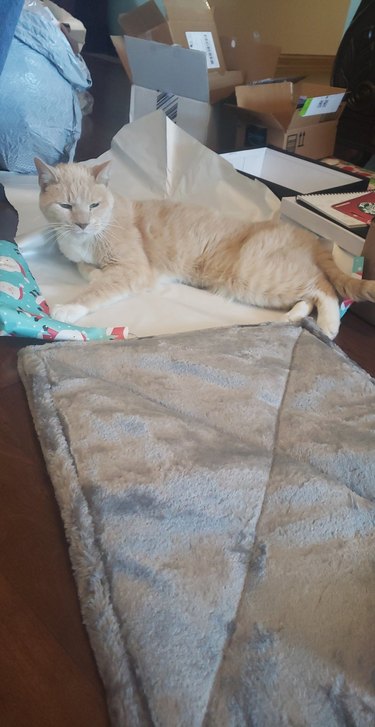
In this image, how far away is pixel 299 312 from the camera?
1134mm

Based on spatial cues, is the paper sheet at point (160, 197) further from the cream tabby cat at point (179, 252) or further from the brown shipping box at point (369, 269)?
the brown shipping box at point (369, 269)

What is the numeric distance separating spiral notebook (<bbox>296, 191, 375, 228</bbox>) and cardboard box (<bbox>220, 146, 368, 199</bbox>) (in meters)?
0.14

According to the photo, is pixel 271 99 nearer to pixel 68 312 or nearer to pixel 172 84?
pixel 172 84

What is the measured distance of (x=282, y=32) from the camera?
284 cm

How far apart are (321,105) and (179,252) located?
0.98 metres

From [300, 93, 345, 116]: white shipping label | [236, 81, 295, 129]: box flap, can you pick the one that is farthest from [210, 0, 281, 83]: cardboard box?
[300, 93, 345, 116]: white shipping label

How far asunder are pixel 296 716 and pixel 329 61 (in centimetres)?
316

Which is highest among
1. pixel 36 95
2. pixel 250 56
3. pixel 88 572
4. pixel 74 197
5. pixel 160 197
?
pixel 250 56

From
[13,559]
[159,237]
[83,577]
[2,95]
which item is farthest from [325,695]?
[2,95]

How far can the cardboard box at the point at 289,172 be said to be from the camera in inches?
60.9

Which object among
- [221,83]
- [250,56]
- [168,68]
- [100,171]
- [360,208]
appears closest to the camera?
[100,171]

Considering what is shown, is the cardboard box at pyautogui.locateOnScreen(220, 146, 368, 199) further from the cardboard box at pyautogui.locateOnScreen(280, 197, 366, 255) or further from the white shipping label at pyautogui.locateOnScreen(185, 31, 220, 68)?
the white shipping label at pyautogui.locateOnScreen(185, 31, 220, 68)

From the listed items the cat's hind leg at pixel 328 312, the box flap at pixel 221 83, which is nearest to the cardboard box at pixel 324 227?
the cat's hind leg at pixel 328 312

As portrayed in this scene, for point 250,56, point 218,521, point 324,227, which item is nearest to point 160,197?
point 324,227
